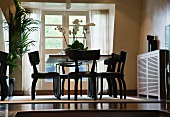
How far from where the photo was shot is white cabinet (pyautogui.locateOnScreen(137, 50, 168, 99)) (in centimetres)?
633

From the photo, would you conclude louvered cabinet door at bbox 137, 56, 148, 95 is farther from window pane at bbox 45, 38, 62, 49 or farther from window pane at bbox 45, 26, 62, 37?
window pane at bbox 45, 26, 62, 37

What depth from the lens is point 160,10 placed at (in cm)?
698

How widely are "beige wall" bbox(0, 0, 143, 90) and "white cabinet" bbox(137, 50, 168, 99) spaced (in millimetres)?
516

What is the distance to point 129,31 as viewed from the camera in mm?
8383

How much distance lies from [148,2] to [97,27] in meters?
1.53

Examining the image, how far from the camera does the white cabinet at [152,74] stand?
6.33 metres

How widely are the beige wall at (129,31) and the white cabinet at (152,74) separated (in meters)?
0.52

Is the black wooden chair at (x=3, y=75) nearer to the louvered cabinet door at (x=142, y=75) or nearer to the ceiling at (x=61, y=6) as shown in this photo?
the ceiling at (x=61, y=6)

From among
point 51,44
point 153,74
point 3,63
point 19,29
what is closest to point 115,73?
point 153,74

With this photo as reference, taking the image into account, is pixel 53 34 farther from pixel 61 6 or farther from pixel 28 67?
pixel 28 67

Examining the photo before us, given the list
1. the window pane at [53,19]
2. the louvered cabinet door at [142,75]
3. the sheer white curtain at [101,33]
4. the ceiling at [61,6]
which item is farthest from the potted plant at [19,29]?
the louvered cabinet door at [142,75]

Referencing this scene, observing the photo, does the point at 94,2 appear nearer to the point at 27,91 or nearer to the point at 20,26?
the point at 20,26

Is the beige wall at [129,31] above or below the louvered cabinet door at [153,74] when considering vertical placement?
above

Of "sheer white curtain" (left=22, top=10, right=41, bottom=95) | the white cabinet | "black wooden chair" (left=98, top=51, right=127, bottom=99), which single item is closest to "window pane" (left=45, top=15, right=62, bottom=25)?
"sheer white curtain" (left=22, top=10, right=41, bottom=95)
